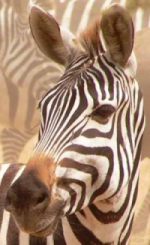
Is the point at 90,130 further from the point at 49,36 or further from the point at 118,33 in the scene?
the point at 49,36

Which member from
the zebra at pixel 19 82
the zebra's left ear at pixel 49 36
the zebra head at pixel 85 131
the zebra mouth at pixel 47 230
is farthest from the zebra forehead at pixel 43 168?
the zebra at pixel 19 82

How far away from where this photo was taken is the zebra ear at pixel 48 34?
151 inches

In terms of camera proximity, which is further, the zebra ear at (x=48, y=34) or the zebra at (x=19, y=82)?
the zebra at (x=19, y=82)

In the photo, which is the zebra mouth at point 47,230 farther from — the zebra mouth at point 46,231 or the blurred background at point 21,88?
the blurred background at point 21,88

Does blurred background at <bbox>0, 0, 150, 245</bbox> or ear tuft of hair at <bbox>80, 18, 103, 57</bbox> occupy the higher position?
blurred background at <bbox>0, 0, 150, 245</bbox>

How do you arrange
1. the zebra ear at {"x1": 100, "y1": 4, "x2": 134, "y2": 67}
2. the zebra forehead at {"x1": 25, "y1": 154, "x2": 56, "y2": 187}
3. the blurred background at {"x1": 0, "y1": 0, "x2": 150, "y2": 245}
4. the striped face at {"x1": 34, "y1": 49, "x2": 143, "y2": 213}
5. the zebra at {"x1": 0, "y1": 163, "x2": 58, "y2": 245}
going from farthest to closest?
the blurred background at {"x1": 0, "y1": 0, "x2": 150, "y2": 245} < the zebra at {"x1": 0, "y1": 163, "x2": 58, "y2": 245} < the zebra ear at {"x1": 100, "y1": 4, "x2": 134, "y2": 67} < the striped face at {"x1": 34, "y1": 49, "x2": 143, "y2": 213} < the zebra forehead at {"x1": 25, "y1": 154, "x2": 56, "y2": 187}

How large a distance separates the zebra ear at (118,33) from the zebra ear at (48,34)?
24 centimetres

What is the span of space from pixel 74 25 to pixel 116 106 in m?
5.68

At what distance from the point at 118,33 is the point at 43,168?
706 millimetres

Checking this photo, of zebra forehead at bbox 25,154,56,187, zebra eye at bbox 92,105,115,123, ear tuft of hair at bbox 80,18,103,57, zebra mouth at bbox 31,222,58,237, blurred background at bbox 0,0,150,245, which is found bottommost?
zebra mouth at bbox 31,222,58,237

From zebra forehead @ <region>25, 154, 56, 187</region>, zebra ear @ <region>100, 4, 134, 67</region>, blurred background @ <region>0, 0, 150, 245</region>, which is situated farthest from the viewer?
blurred background @ <region>0, 0, 150, 245</region>

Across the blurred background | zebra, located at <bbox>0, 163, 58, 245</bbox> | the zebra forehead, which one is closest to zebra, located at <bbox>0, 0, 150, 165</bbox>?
the blurred background

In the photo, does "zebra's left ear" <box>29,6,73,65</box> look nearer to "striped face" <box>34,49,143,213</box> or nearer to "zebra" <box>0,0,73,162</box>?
"striped face" <box>34,49,143,213</box>

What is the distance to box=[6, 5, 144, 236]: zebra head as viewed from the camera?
3377mm
